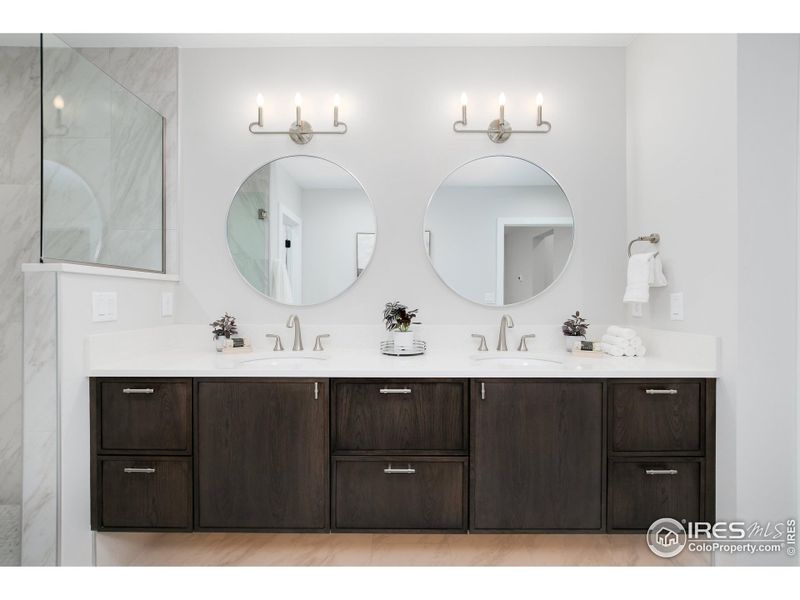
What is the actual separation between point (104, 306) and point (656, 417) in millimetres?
2099

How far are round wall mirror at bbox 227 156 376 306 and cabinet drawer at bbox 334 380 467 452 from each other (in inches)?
28.5

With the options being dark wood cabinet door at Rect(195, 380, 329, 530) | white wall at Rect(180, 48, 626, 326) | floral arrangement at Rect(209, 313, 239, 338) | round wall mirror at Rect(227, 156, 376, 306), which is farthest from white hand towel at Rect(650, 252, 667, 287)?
floral arrangement at Rect(209, 313, 239, 338)

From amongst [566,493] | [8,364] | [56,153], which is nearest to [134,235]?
[56,153]

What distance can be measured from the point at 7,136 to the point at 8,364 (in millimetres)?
1112

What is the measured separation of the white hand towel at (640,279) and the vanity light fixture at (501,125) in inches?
30.8

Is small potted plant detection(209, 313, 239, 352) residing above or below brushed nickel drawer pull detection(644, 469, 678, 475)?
above

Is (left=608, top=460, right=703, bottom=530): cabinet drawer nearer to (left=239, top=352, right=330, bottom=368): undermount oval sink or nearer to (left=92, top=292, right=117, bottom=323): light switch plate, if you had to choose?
(left=239, top=352, right=330, bottom=368): undermount oval sink

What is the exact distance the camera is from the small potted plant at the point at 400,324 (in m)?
2.04

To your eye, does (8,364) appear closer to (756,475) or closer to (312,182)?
(312,182)

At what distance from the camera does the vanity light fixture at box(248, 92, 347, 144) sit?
7.29ft

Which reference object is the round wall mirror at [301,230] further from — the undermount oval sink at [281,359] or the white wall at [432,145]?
the undermount oval sink at [281,359]

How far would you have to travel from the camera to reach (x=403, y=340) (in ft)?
6.67

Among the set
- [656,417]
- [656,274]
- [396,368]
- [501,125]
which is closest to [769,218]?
[656,274]
